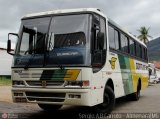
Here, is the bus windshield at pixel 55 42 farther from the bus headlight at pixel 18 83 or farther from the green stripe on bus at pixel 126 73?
the green stripe on bus at pixel 126 73

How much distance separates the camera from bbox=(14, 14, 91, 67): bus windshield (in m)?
9.47

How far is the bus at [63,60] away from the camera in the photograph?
9.35 metres

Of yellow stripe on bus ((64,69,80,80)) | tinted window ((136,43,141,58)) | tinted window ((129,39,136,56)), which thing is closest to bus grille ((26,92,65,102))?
yellow stripe on bus ((64,69,80,80))

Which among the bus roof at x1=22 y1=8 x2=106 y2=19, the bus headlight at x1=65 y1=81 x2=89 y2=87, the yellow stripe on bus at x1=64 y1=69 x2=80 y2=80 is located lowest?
the bus headlight at x1=65 y1=81 x2=89 y2=87

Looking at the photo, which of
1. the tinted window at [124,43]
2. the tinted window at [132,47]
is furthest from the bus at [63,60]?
the tinted window at [132,47]

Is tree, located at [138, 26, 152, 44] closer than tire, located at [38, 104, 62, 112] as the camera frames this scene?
No

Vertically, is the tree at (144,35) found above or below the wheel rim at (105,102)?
above

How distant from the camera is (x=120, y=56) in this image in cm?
1321

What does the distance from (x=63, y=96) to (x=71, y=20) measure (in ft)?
7.19

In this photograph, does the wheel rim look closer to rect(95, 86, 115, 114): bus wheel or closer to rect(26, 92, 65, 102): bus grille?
rect(95, 86, 115, 114): bus wheel

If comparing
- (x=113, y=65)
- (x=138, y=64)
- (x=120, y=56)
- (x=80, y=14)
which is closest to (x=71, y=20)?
(x=80, y=14)

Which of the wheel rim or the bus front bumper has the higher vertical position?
Result: the bus front bumper

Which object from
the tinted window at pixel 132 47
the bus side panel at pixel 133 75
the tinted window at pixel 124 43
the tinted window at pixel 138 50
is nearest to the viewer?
the tinted window at pixel 124 43

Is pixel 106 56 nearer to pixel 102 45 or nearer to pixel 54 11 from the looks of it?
pixel 102 45
